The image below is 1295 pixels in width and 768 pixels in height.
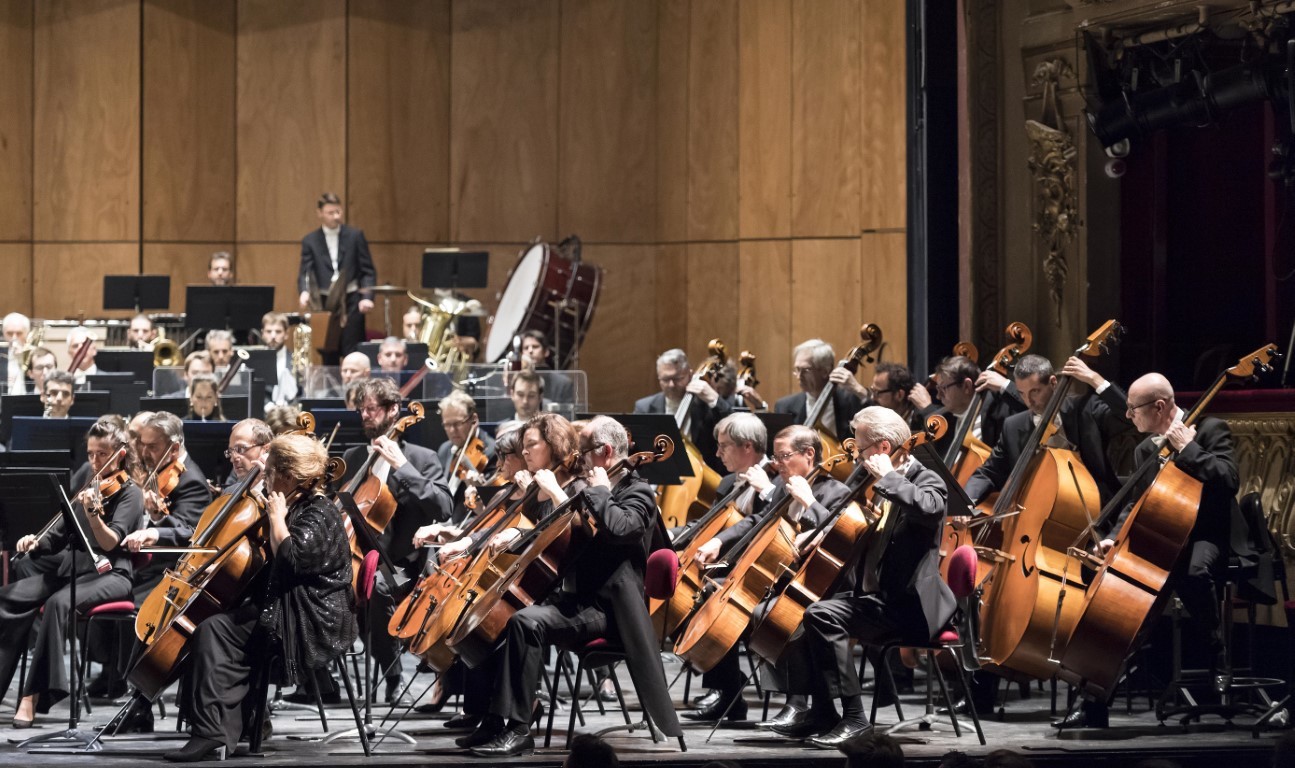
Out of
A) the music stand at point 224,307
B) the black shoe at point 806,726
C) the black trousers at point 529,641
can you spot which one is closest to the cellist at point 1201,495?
the black shoe at point 806,726

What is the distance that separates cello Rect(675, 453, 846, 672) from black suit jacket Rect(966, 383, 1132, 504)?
0.94 metres

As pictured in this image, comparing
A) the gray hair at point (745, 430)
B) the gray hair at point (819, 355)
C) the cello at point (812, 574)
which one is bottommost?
the cello at point (812, 574)

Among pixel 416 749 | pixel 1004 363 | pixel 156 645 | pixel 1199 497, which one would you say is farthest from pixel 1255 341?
pixel 156 645

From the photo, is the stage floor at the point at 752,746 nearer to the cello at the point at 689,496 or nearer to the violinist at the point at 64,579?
the violinist at the point at 64,579

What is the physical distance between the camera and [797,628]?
6.20 metres

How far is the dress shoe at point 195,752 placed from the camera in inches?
230

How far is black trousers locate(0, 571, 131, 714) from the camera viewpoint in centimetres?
679

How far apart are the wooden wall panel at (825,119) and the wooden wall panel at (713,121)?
2.33 ft

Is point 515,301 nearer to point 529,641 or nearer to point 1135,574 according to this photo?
point 529,641

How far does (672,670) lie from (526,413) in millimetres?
1469

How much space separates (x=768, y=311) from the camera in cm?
1288

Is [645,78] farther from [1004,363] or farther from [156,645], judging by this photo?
[156,645]

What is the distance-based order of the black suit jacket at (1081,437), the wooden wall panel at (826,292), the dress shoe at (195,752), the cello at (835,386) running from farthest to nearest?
the wooden wall panel at (826,292), the cello at (835,386), the black suit jacket at (1081,437), the dress shoe at (195,752)

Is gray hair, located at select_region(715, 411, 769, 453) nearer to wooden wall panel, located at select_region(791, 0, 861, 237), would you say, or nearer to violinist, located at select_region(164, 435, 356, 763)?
violinist, located at select_region(164, 435, 356, 763)
